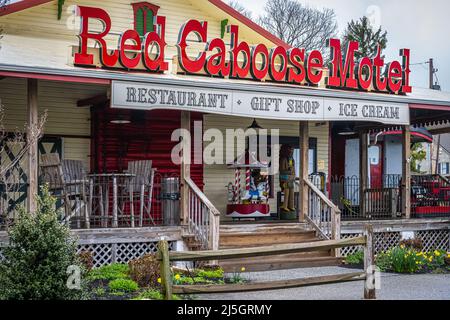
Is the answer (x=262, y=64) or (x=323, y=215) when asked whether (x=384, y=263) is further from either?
(x=262, y=64)

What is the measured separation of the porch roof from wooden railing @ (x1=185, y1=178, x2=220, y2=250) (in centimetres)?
204

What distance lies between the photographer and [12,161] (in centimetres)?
1453

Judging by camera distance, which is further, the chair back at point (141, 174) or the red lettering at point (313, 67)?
the red lettering at point (313, 67)

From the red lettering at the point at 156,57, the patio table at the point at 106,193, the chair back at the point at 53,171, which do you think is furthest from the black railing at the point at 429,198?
the chair back at the point at 53,171

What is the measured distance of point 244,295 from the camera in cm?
1148

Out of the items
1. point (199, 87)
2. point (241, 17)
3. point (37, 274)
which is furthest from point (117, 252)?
point (241, 17)

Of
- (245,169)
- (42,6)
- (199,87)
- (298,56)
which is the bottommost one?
(245,169)

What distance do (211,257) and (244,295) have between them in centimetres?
221

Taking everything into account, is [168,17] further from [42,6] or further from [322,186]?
[322,186]

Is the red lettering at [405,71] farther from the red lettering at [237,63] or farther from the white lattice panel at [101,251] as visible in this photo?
the white lattice panel at [101,251]

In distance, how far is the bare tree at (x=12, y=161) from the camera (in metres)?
12.2

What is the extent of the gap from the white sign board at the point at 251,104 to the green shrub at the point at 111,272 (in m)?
2.94

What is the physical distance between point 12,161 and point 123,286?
4.63 m

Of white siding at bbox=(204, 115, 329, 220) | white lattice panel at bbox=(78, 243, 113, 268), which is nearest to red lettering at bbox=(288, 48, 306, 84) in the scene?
white siding at bbox=(204, 115, 329, 220)
